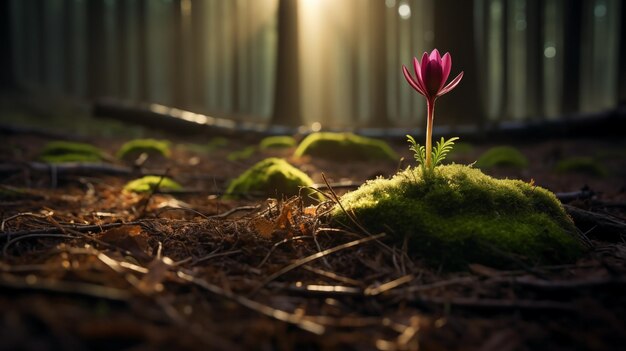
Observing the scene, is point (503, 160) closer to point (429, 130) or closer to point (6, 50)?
point (429, 130)

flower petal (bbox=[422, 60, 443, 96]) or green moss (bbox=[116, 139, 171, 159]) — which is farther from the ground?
flower petal (bbox=[422, 60, 443, 96])

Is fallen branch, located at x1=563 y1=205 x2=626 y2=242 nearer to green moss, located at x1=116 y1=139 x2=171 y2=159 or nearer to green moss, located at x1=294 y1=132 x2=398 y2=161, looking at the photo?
green moss, located at x1=294 y1=132 x2=398 y2=161

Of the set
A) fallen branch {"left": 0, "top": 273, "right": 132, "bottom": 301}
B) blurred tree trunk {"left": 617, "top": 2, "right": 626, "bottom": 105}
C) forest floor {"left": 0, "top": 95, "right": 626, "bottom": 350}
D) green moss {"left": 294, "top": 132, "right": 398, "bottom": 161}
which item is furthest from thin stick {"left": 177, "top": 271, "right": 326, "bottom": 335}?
blurred tree trunk {"left": 617, "top": 2, "right": 626, "bottom": 105}

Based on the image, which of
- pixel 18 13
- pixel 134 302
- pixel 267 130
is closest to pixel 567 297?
pixel 134 302

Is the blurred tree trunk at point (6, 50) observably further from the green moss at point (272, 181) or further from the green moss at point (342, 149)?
the green moss at point (272, 181)

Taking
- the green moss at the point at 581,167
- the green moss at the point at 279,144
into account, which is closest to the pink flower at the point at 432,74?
the green moss at the point at 581,167

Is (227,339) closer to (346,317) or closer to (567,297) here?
(346,317)

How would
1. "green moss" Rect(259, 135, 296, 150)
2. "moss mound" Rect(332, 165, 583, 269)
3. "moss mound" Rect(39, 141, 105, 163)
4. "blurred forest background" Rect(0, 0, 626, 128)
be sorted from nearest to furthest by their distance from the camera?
"moss mound" Rect(332, 165, 583, 269) → "moss mound" Rect(39, 141, 105, 163) → "green moss" Rect(259, 135, 296, 150) → "blurred forest background" Rect(0, 0, 626, 128)
